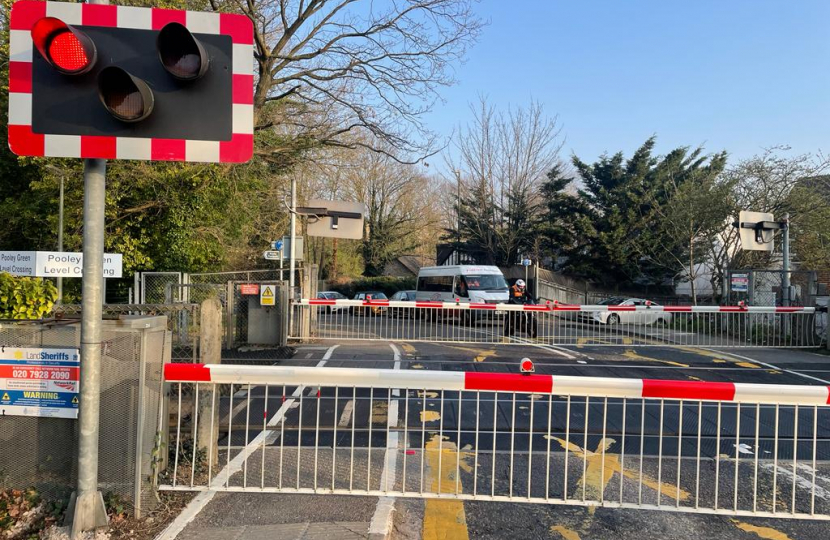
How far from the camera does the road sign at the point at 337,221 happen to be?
17.2 meters

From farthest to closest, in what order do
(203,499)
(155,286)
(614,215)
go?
1. (614,215)
2. (155,286)
3. (203,499)

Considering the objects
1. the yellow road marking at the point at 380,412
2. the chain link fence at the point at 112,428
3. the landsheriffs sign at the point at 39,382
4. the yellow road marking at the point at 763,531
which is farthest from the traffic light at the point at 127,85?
the yellow road marking at the point at 763,531

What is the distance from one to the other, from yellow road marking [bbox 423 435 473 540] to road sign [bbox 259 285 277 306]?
8039 millimetres

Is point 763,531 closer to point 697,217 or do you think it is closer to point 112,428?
point 112,428

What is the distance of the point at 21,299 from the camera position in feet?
15.6

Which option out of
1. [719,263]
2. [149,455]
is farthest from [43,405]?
[719,263]

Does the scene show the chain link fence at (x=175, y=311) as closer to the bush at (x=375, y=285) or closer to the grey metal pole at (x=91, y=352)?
the grey metal pole at (x=91, y=352)

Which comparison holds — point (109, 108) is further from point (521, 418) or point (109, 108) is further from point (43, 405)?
point (521, 418)

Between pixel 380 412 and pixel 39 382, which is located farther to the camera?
pixel 380 412

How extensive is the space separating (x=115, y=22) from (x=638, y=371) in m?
9.58

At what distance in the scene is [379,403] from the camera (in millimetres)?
7410

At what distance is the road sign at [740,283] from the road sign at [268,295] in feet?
44.9

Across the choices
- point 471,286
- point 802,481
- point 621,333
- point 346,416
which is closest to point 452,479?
point 346,416

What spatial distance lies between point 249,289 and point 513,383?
975 centimetres
